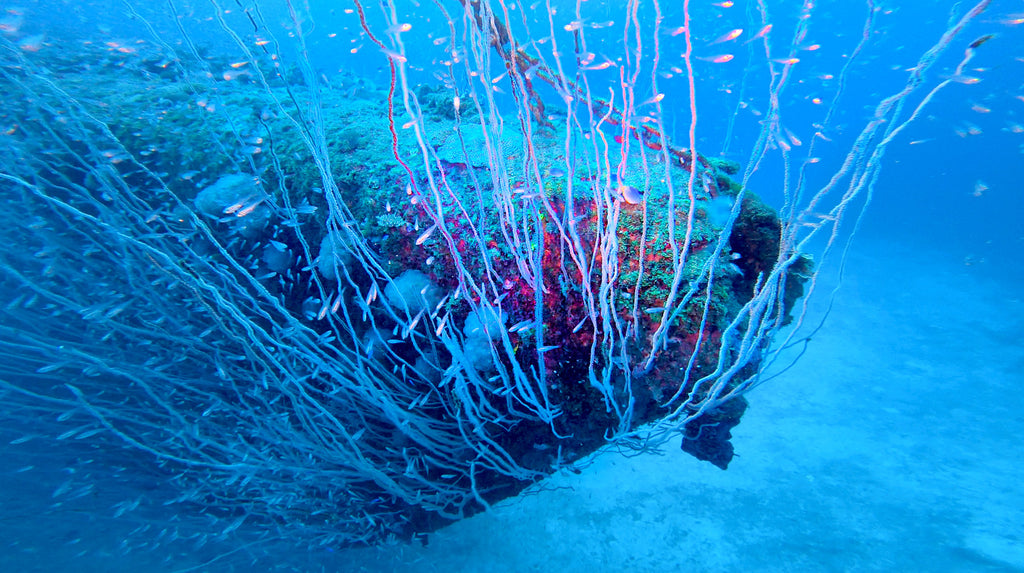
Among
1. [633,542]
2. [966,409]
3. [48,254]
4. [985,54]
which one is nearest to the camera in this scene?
[48,254]

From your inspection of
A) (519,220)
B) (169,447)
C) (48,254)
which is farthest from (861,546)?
(48,254)

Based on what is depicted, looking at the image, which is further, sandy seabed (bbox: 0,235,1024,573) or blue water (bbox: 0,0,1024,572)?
sandy seabed (bbox: 0,235,1024,573)

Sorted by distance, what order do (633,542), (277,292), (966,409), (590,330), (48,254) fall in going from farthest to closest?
(966,409), (633,542), (277,292), (48,254), (590,330)

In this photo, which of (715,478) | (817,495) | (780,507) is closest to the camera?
(780,507)

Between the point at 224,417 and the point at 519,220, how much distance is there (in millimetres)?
3403

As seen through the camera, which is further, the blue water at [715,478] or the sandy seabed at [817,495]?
the sandy seabed at [817,495]

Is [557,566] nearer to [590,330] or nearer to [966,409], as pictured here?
[590,330]

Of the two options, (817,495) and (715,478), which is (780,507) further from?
(715,478)

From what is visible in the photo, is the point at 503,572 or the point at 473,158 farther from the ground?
the point at 473,158

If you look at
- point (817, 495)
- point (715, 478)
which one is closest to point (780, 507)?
point (817, 495)

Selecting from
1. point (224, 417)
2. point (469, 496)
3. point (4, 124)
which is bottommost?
point (469, 496)

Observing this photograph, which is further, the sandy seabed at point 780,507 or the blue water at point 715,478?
the sandy seabed at point 780,507

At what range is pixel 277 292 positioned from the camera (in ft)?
12.9

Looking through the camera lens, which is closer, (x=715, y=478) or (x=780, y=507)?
(x=780, y=507)
